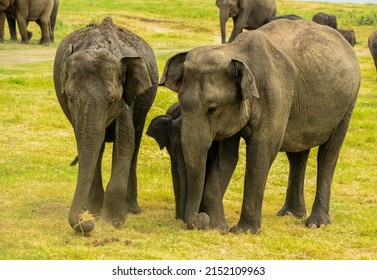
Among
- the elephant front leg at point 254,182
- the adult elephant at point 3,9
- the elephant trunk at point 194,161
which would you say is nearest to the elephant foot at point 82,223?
the elephant trunk at point 194,161

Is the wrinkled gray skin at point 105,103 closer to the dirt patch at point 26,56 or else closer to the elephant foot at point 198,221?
the elephant foot at point 198,221

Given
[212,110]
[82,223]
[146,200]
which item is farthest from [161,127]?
[82,223]

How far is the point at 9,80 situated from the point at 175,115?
10.5 meters

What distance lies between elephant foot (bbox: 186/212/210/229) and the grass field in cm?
11

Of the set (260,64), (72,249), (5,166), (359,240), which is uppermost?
(260,64)

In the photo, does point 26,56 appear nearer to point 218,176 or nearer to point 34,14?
point 34,14

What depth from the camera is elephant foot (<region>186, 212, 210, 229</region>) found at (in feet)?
29.0

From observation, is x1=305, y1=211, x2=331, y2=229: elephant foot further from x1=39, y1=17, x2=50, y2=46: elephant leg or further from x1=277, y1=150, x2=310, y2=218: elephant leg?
x1=39, y1=17, x2=50, y2=46: elephant leg

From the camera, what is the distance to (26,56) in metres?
25.9

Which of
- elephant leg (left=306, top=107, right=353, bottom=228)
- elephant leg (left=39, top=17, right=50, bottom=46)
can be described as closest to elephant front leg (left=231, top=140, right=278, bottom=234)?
elephant leg (left=306, top=107, right=353, bottom=228)

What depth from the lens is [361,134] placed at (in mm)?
17000

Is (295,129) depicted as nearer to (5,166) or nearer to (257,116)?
(257,116)
